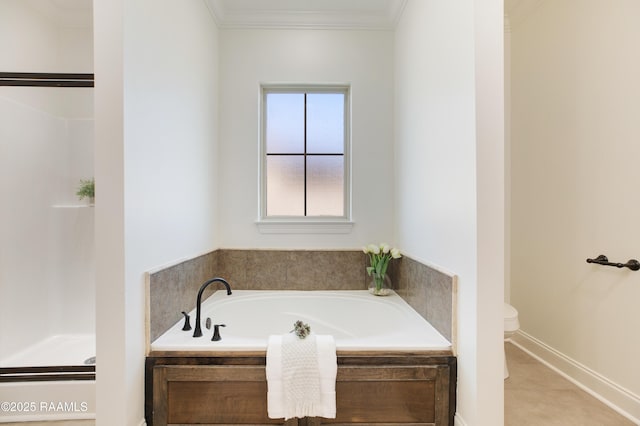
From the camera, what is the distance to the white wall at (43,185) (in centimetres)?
209

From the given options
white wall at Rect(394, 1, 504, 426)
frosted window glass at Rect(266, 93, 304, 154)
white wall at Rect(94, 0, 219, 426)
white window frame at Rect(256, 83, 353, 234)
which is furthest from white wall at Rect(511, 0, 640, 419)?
white wall at Rect(94, 0, 219, 426)

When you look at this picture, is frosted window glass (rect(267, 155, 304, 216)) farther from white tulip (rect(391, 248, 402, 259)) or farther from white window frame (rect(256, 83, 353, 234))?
white tulip (rect(391, 248, 402, 259))

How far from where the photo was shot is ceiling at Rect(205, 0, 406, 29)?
2492 mm

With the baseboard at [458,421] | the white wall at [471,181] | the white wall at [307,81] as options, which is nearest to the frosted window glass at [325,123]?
the white wall at [307,81]

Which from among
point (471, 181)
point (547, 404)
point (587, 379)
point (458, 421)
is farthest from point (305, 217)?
point (587, 379)

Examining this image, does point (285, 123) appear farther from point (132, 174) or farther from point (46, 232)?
point (46, 232)

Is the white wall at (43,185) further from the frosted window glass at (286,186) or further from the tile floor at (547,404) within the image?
the frosted window glass at (286,186)

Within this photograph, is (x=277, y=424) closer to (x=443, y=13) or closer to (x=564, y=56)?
(x=443, y=13)

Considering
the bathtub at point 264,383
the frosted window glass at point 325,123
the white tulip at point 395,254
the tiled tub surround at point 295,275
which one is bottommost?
the bathtub at point 264,383

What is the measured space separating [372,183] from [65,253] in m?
2.37

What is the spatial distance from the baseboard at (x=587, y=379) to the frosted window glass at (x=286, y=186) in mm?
2137

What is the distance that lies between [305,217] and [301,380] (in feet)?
4.82

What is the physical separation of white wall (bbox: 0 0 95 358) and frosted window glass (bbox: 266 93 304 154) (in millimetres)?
1304

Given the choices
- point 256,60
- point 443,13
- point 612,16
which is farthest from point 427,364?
point 256,60
